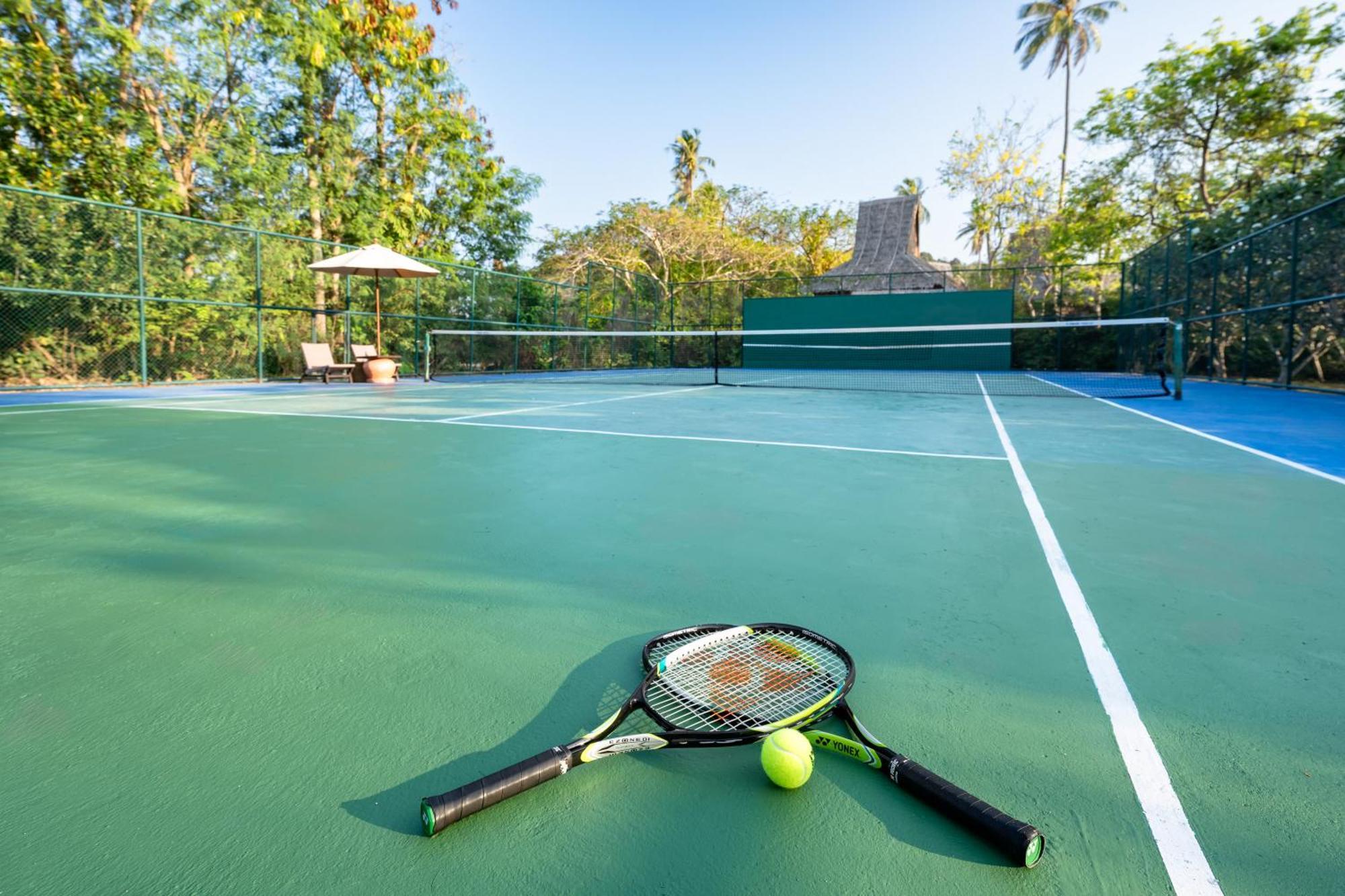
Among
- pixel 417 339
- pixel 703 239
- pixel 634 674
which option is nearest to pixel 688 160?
pixel 703 239

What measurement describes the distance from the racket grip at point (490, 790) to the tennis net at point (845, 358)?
11.8m

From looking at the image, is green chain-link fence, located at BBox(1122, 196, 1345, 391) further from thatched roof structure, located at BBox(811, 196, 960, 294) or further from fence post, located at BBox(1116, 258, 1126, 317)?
thatched roof structure, located at BBox(811, 196, 960, 294)

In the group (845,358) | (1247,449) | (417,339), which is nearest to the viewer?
(1247,449)

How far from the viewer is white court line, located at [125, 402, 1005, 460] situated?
16.2ft

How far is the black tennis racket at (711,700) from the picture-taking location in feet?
3.77

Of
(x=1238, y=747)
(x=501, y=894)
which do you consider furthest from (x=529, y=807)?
(x=1238, y=747)

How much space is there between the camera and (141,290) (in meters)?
10.5

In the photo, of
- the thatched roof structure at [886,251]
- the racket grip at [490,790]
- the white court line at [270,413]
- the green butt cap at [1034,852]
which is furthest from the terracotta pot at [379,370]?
the thatched roof structure at [886,251]

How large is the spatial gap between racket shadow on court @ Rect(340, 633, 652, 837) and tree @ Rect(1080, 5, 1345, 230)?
20.7 m

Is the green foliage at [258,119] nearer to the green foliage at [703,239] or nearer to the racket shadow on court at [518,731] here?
the green foliage at [703,239]

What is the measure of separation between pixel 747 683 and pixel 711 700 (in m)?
0.11

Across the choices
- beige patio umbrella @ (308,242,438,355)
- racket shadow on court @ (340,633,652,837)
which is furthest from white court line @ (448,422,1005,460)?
beige patio umbrella @ (308,242,438,355)

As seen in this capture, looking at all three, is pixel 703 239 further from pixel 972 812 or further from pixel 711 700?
pixel 972 812

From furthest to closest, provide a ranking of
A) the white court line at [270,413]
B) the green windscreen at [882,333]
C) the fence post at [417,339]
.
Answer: the green windscreen at [882,333] → the fence post at [417,339] → the white court line at [270,413]
